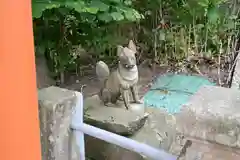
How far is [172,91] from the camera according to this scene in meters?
2.94

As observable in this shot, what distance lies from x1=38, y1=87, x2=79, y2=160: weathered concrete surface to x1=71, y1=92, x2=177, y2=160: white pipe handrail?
19 mm

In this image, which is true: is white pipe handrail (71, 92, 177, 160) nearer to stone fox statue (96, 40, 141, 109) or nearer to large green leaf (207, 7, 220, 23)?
stone fox statue (96, 40, 141, 109)

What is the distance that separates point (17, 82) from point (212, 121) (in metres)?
0.39

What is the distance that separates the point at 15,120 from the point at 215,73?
279cm

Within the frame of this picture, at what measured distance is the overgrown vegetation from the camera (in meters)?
2.53

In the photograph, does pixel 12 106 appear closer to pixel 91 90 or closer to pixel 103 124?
pixel 103 124

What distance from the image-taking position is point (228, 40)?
136 inches

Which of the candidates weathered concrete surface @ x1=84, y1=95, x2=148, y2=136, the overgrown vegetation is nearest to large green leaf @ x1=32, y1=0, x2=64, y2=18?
weathered concrete surface @ x1=84, y1=95, x2=148, y2=136

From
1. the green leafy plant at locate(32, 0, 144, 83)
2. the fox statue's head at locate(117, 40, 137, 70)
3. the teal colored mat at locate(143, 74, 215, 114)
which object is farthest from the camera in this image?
the teal colored mat at locate(143, 74, 215, 114)

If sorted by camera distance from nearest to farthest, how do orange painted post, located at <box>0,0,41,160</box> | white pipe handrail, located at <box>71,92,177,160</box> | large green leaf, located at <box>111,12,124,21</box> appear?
orange painted post, located at <box>0,0,41,160</box> → white pipe handrail, located at <box>71,92,177,160</box> → large green leaf, located at <box>111,12,124,21</box>

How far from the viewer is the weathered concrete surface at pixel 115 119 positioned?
1678 millimetres

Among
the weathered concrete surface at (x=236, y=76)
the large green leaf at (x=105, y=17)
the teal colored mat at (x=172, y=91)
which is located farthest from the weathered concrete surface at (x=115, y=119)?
the weathered concrete surface at (x=236, y=76)

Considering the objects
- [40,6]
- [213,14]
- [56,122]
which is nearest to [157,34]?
[213,14]

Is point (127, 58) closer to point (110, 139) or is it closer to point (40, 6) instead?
point (40, 6)
